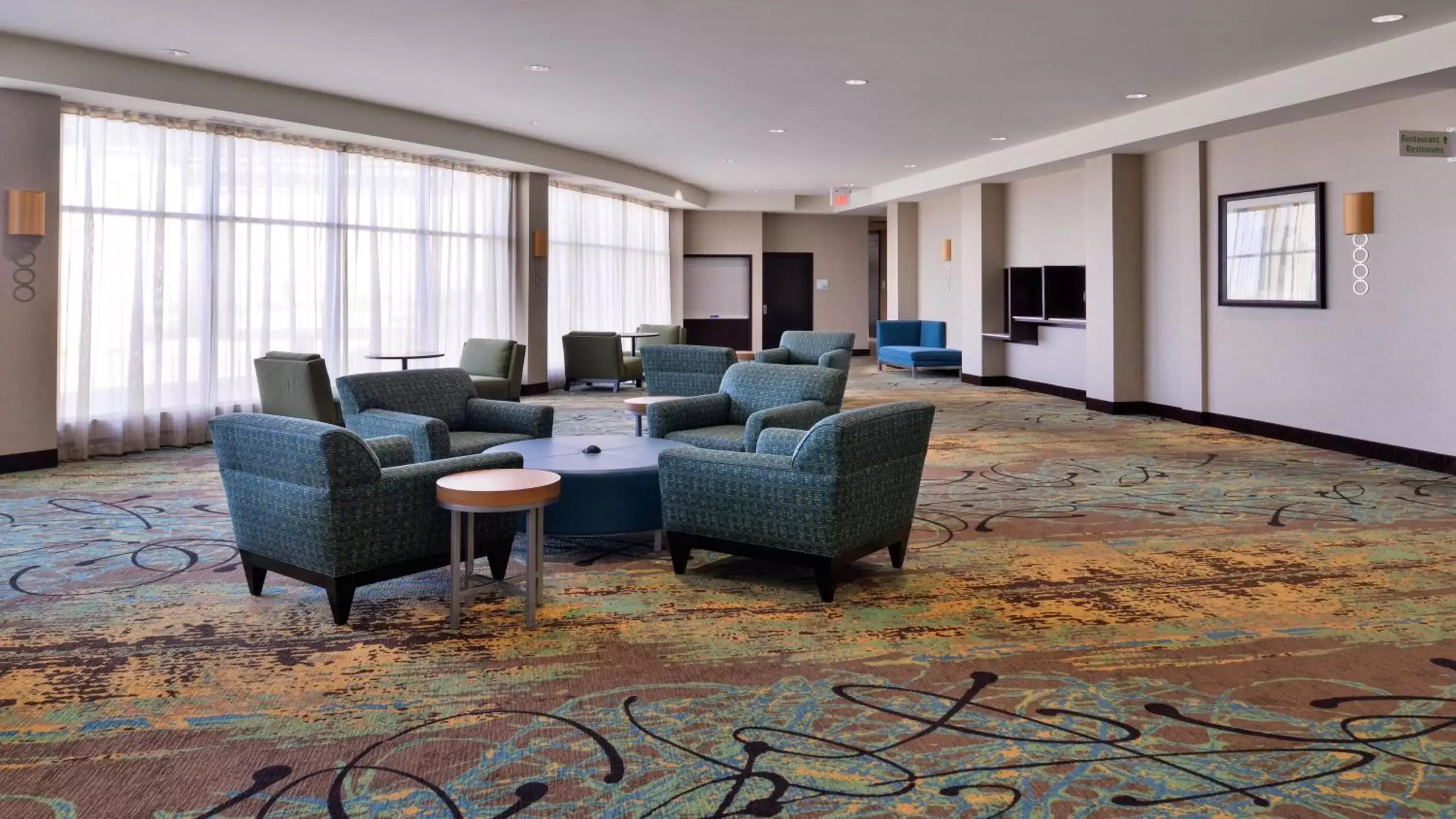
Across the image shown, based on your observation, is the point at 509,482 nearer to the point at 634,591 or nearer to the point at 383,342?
the point at 634,591

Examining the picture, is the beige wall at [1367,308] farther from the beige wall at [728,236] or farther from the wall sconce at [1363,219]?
the beige wall at [728,236]

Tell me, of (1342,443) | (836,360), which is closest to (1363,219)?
(1342,443)

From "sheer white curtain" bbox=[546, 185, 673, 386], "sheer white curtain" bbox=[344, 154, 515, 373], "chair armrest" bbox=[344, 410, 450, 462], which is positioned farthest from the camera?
"sheer white curtain" bbox=[546, 185, 673, 386]

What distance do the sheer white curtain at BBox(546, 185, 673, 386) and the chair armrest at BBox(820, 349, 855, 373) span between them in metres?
5.22

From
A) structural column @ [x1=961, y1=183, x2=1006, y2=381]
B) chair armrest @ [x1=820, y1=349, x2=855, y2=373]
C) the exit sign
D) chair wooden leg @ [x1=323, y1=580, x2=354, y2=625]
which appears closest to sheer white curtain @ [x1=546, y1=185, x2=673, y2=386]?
chair armrest @ [x1=820, y1=349, x2=855, y2=373]

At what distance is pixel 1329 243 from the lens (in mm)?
9031

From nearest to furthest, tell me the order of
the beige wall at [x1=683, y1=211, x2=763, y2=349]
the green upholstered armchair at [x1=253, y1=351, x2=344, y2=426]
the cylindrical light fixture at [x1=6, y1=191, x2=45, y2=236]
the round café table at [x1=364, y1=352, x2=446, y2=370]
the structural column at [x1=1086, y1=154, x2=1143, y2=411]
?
1. the cylindrical light fixture at [x1=6, y1=191, x2=45, y2=236]
2. the green upholstered armchair at [x1=253, y1=351, x2=344, y2=426]
3. the round café table at [x1=364, y1=352, x2=446, y2=370]
4. the structural column at [x1=1086, y1=154, x2=1143, y2=411]
5. the beige wall at [x1=683, y1=211, x2=763, y2=349]

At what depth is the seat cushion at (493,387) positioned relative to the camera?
34.6ft

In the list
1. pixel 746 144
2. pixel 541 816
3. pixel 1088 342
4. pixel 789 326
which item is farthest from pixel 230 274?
pixel 789 326

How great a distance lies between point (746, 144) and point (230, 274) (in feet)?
20.7

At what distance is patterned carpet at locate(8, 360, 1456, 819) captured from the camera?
2.85m

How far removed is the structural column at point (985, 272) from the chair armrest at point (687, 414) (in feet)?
29.8

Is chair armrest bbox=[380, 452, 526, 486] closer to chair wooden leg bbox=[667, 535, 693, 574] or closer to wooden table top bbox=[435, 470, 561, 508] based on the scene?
wooden table top bbox=[435, 470, 561, 508]

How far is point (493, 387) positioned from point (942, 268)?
969cm
